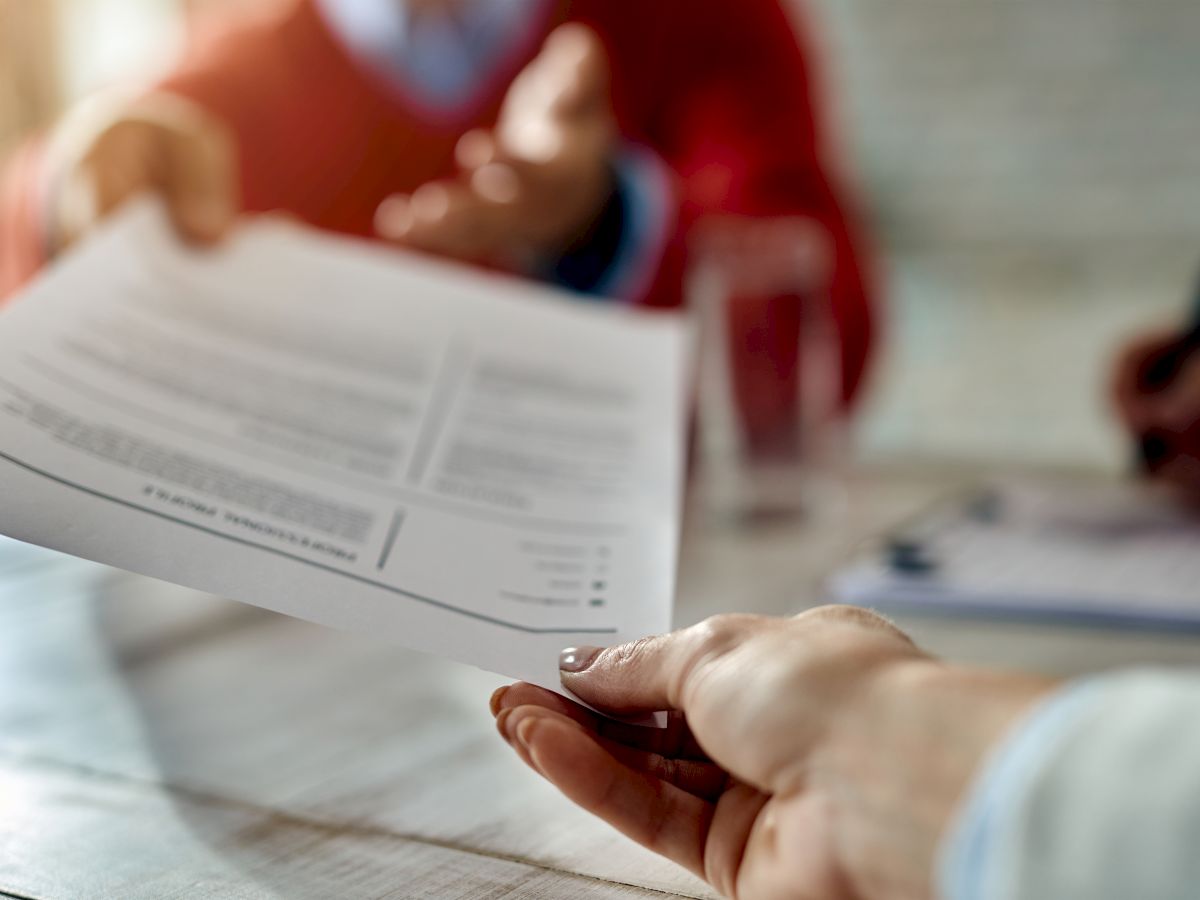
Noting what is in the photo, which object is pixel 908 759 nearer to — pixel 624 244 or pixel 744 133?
pixel 624 244

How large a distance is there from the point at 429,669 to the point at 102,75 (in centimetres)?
259

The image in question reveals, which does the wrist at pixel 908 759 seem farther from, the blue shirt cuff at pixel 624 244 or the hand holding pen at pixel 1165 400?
the blue shirt cuff at pixel 624 244

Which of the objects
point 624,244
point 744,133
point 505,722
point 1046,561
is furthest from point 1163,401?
point 505,722

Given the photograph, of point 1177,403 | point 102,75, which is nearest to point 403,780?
point 1177,403

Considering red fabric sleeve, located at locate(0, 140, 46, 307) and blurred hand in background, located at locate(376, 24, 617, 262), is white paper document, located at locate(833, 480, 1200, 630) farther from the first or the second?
red fabric sleeve, located at locate(0, 140, 46, 307)

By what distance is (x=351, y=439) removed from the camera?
40cm

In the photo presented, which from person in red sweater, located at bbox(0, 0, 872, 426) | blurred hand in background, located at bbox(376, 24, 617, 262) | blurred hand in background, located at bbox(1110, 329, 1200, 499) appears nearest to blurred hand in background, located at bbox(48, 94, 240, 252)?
blurred hand in background, located at bbox(376, 24, 617, 262)

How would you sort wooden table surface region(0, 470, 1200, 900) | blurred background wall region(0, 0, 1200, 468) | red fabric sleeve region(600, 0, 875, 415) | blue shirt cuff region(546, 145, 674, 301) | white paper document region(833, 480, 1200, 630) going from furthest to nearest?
1. blurred background wall region(0, 0, 1200, 468)
2. red fabric sleeve region(600, 0, 875, 415)
3. blue shirt cuff region(546, 145, 674, 301)
4. white paper document region(833, 480, 1200, 630)
5. wooden table surface region(0, 470, 1200, 900)

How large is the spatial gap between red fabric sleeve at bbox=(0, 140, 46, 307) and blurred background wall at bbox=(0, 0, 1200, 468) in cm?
232

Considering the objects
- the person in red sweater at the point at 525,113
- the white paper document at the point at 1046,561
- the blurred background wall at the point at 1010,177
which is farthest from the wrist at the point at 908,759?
the blurred background wall at the point at 1010,177

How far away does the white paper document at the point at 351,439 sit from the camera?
0.92 feet

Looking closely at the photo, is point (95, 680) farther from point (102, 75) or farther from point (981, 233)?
point (981, 233)

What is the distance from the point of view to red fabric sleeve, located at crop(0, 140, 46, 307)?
72 centimetres

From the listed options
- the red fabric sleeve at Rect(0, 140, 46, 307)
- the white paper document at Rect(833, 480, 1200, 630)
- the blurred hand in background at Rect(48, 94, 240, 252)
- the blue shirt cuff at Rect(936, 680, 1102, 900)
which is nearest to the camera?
the blue shirt cuff at Rect(936, 680, 1102, 900)
